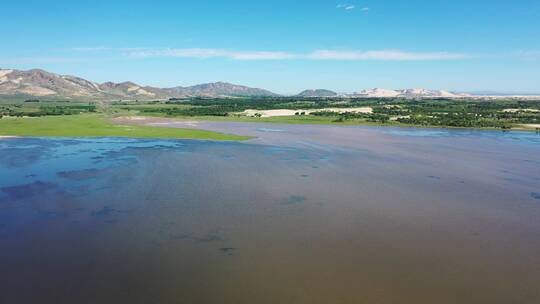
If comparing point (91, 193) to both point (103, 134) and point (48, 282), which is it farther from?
point (103, 134)

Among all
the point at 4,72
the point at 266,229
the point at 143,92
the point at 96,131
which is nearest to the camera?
the point at 266,229

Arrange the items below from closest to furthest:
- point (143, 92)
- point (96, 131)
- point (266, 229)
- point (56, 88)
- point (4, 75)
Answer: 1. point (266, 229)
2. point (96, 131)
3. point (56, 88)
4. point (4, 75)
5. point (143, 92)

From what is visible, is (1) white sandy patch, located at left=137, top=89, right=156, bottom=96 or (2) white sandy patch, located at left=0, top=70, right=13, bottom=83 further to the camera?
(1) white sandy patch, located at left=137, top=89, right=156, bottom=96

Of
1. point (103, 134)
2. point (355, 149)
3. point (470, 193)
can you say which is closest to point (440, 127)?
point (355, 149)

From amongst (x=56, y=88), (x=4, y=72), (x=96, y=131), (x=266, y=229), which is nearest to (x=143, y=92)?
(x=56, y=88)

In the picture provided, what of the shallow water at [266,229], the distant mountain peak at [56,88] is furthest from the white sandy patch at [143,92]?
the shallow water at [266,229]

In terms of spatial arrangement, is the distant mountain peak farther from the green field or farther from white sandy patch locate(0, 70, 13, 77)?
the green field

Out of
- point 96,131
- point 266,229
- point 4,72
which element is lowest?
point 266,229

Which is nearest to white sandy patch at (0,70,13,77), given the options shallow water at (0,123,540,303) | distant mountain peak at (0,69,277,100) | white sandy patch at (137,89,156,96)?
distant mountain peak at (0,69,277,100)

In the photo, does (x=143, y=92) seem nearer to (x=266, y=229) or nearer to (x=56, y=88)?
(x=56, y=88)
